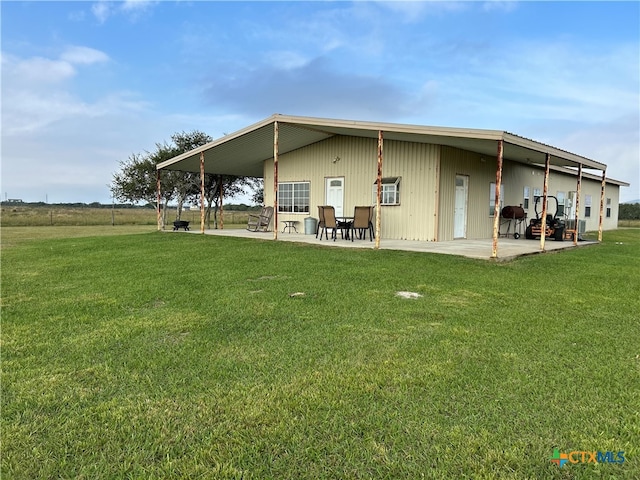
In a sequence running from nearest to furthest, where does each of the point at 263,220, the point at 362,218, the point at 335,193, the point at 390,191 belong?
the point at 362,218 < the point at 390,191 < the point at 335,193 < the point at 263,220

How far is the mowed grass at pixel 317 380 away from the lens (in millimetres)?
1827

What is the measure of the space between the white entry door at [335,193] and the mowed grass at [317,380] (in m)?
7.76

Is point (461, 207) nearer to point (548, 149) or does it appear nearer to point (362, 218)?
point (548, 149)

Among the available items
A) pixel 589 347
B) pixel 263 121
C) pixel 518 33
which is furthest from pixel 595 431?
pixel 518 33

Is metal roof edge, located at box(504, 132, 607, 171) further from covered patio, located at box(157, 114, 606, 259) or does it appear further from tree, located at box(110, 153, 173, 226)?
tree, located at box(110, 153, 173, 226)

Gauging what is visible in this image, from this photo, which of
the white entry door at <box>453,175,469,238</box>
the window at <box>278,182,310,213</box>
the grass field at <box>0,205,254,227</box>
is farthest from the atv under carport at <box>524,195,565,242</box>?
the grass field at <box>0,205,254,227</box>

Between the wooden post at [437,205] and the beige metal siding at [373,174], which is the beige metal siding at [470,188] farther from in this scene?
the beige metal siding at [373,174]

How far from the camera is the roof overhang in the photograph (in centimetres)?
834

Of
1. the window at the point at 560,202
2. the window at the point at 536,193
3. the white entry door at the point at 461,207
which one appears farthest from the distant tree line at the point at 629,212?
the white entry door at the point at 461,207

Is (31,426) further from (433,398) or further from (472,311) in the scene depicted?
(472,311)

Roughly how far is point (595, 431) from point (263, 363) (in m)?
1.99

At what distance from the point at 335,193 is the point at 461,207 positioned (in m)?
3.96

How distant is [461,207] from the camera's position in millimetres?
11797

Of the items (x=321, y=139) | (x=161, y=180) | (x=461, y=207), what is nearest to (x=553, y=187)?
(x=461, y=207)
